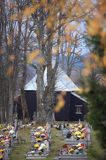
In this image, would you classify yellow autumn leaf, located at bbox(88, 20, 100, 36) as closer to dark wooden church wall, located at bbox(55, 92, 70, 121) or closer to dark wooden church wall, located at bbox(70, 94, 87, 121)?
dark wooden church wall, located at bbox(55, 92, 70, 121)

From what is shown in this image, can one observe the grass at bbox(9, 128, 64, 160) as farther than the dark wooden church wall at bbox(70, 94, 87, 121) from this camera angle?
No

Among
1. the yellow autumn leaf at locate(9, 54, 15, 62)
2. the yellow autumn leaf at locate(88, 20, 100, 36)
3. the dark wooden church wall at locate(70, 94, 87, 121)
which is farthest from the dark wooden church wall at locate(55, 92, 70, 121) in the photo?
the yellow autumn leaf at locate(88, 20, 100, 36)

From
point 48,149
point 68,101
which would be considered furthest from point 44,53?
point 68,101

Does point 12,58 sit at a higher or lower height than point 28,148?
higher

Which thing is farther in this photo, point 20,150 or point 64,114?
point 64,114

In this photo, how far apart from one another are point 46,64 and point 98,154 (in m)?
17.7

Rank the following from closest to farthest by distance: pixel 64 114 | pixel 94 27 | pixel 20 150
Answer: pixel 94 27 → pixel 20 150 → pixel 64 114

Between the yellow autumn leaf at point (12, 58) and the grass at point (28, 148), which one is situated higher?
the yellow autumn leaf at point (12, 58)

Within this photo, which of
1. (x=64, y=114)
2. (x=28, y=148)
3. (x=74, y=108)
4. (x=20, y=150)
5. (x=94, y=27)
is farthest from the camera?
(x=74, y=108)

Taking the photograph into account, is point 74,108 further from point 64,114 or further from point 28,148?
point 28,148

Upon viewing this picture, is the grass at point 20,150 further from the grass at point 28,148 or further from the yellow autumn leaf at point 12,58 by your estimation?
the yellow autumn leaf at point 12,58

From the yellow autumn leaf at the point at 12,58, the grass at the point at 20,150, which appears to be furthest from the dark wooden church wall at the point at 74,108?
the grass at the point at 20,150

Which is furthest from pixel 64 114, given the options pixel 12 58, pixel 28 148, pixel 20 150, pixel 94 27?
pixel 94 27

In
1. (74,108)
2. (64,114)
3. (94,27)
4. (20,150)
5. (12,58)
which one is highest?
(12,58)
